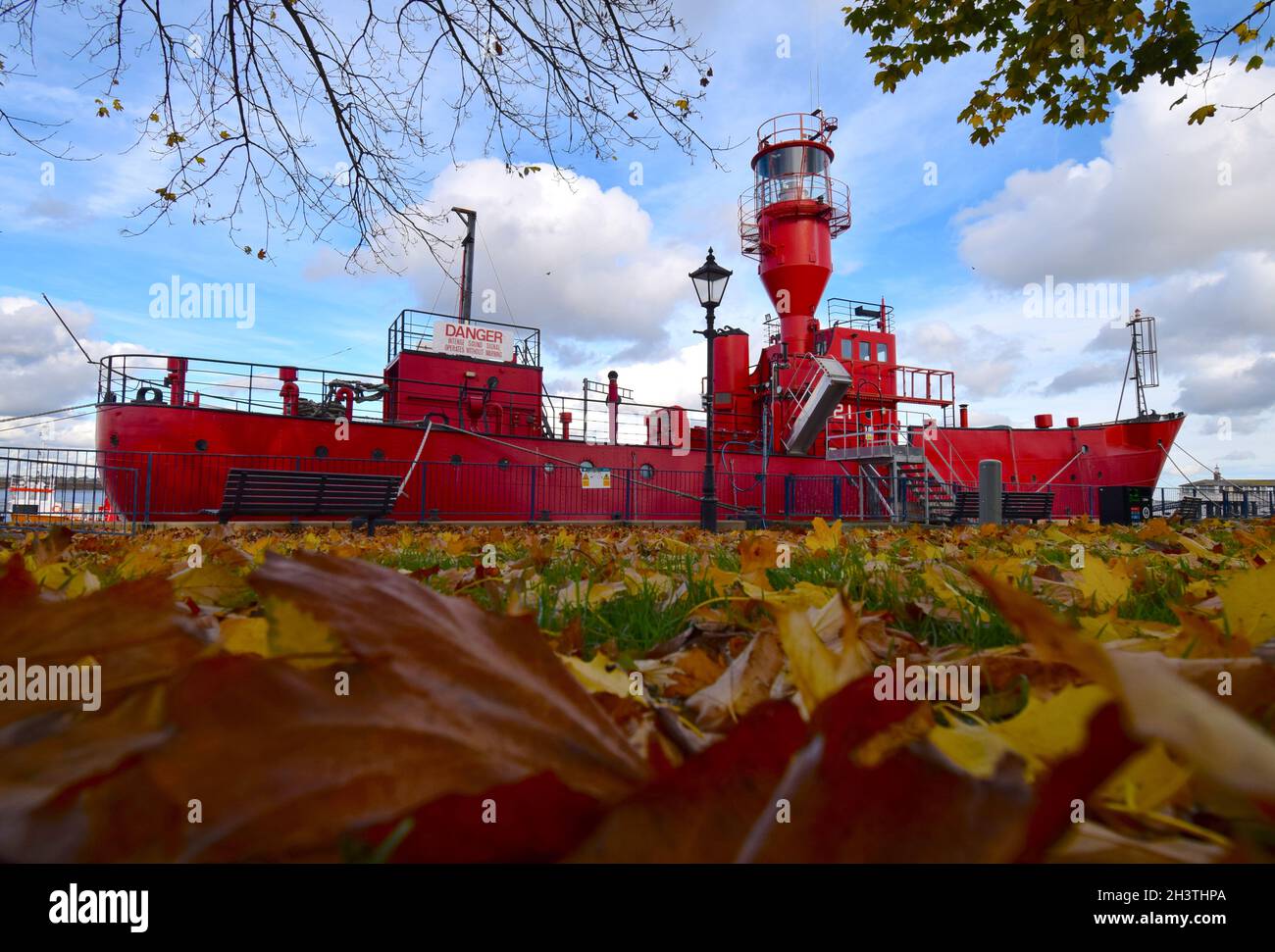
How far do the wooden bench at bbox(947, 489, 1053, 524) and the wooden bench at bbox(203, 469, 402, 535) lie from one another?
9832 mm

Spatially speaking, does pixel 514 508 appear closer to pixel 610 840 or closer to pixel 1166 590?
pixel 1166 590

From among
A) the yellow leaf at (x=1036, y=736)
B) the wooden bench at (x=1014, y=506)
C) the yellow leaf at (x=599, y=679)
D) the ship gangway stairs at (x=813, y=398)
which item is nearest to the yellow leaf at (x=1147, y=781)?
the yellow leaf at (x=1036, y=736)

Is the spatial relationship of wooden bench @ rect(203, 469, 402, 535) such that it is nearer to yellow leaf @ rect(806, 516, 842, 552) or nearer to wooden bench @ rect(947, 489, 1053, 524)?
yellow leaf @ rect(806, 516, 842, 552)

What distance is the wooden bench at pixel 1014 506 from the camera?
1234 cm

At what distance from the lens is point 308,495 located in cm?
814

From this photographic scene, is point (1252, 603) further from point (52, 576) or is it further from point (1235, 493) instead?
point (1235, 493)

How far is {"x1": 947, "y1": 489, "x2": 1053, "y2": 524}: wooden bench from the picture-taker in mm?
12344

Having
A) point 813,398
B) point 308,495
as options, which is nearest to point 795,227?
point 813,398

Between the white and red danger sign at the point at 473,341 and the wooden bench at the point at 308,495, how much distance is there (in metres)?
5.20

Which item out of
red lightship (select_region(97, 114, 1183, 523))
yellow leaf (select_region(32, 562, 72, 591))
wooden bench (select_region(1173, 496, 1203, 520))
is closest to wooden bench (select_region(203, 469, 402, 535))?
red lightship (select_region(97, 114, 1183, 523))

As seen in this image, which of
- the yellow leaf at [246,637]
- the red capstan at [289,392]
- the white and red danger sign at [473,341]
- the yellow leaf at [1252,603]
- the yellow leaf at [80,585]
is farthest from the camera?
the white and red danger sign at [473,341]

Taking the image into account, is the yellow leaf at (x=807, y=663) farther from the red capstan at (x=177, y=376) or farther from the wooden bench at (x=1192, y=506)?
the wooden bench at (x=1192, y=506)
